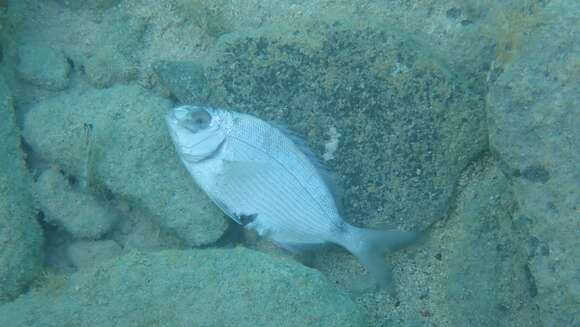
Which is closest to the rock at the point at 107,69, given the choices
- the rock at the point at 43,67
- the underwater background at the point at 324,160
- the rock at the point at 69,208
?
the underwater background at the point at 324,160

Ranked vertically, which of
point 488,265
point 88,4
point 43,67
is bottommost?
point 488,265

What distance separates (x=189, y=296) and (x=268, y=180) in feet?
2.50

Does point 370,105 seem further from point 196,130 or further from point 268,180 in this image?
point 196,130

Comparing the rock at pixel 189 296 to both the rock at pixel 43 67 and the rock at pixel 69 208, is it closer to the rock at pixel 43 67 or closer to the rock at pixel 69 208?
the rock at pixel 69 208

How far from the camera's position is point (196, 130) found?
8.91 ft

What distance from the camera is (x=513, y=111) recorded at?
236 centimetres

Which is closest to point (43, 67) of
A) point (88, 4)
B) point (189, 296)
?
point (88, 4)

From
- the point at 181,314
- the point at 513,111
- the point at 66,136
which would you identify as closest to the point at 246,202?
the point at 181,314

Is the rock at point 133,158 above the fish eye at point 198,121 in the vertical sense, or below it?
below

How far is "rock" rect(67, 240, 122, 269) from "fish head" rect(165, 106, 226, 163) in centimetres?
83

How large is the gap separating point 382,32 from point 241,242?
1543 millimetres

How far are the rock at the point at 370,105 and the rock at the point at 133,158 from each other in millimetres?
524

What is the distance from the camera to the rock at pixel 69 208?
2988 mm

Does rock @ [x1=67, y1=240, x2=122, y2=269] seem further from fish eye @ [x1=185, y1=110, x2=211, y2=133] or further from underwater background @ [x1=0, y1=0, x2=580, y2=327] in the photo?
fish eye @ [x1=185, y1=110, x2=211, y2=133]
